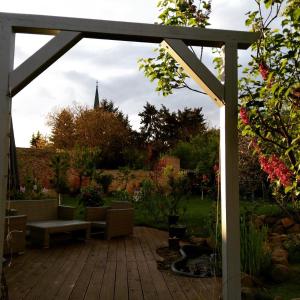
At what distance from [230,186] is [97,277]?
6.81 ft

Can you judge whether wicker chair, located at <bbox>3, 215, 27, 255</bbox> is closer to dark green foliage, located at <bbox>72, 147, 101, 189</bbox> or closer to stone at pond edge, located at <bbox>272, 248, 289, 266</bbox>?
stone at pond edge, located at <bbox>272, 248, 289, 266</bbox>

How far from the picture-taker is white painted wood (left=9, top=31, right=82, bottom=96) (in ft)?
9.27

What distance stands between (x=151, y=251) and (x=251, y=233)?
2.02 m

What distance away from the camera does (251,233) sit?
166 inches

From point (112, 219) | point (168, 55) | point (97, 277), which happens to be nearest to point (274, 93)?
point (168, 55)

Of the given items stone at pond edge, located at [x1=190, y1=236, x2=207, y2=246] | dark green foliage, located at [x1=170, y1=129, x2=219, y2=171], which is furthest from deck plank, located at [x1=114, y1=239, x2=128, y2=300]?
dark green foliage, located at [x1=170, y1=129, x2=219, y2=171]

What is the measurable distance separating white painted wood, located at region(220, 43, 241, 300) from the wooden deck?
60 cm

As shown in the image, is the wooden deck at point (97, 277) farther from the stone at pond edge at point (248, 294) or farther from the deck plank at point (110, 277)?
the stone at pond edge at point (248, 294)

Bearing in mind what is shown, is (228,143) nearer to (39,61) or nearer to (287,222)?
(39,61)

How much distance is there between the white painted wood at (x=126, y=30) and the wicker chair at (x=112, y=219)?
13.7 ft

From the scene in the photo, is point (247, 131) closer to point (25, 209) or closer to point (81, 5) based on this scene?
point (81, 5)

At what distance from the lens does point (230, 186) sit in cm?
303

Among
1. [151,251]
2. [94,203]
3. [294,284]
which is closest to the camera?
[294,284]

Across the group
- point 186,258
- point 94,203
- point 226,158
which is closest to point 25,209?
point 94,203
